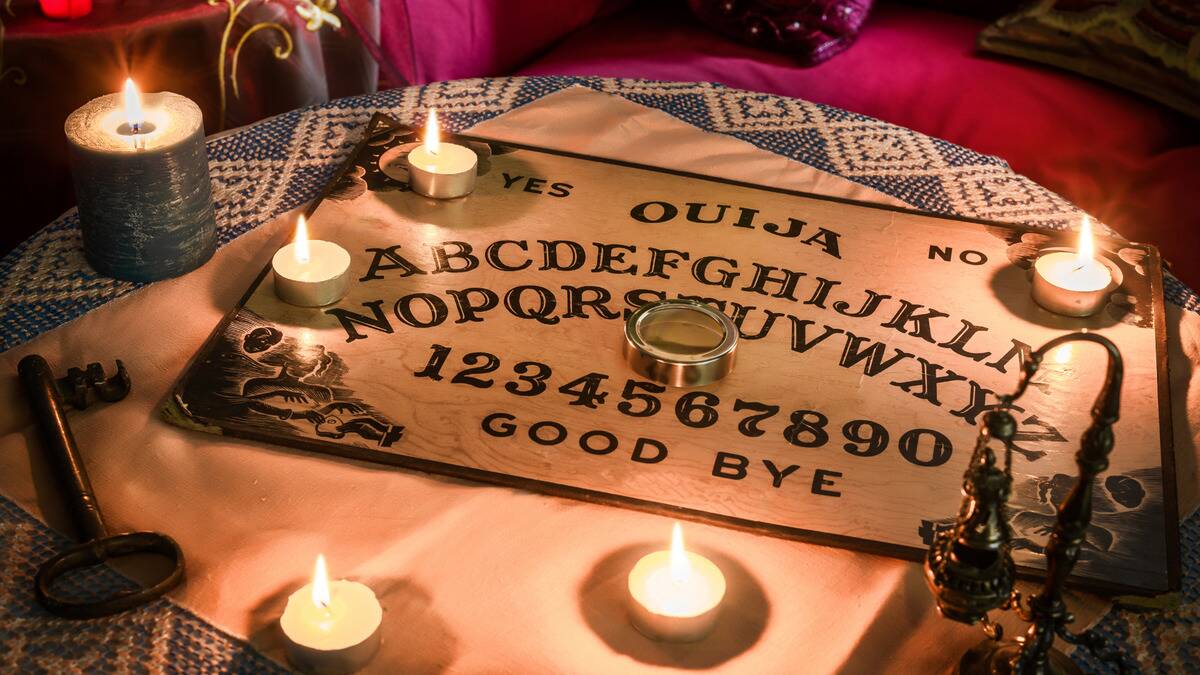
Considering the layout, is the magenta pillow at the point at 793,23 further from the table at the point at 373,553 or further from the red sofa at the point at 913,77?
the table at the point at 373,553

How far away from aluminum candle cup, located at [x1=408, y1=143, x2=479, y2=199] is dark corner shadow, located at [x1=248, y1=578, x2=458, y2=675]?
19.8 inches

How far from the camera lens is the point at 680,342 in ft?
3.31

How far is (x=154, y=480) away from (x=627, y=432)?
0.37 metres

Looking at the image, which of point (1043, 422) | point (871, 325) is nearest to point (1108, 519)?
point (1043, 422)

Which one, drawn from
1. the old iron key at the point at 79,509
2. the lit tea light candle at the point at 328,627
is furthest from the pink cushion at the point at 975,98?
the lit tea light candle at the point at 328,627

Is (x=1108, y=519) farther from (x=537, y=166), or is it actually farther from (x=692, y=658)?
(x=537, y=166)

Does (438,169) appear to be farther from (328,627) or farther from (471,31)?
(471,31)

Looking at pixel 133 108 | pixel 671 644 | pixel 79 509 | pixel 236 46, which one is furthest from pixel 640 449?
pixel 236 46

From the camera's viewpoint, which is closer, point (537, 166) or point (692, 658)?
point (692, 658)

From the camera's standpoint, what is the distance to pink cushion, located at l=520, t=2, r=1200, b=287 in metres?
1.75

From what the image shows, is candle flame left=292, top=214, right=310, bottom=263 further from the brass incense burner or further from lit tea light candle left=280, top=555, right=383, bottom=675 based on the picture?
the brass incense burner

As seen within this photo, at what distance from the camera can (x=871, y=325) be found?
107 cm

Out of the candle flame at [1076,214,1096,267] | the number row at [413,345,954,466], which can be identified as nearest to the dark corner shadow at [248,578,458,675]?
the number row at [413,345,954,466]

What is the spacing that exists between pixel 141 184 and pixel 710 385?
53 cm
